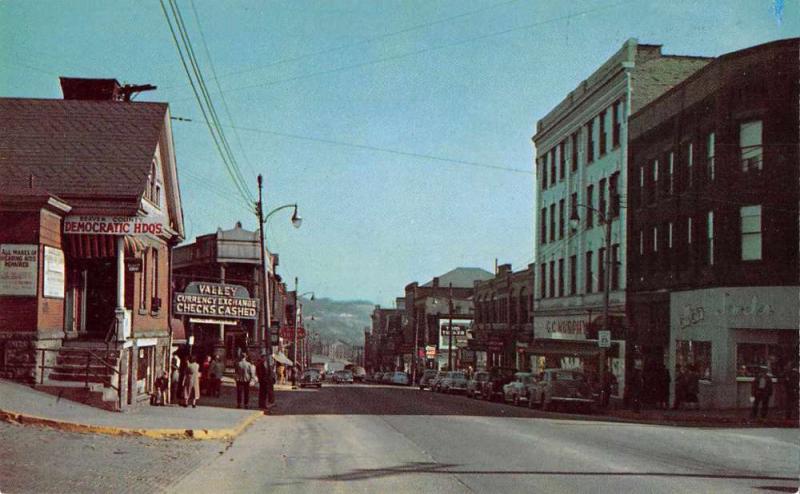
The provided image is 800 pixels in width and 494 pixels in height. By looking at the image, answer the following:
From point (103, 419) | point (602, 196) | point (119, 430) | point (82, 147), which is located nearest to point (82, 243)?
point (82, 147)

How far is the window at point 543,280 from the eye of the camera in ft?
201

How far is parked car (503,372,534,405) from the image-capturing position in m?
39.2

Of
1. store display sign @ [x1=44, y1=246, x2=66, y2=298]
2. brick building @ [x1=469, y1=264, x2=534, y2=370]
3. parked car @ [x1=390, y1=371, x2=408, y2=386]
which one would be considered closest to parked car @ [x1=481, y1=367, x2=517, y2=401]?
brick building @ [x1=469, y1=264, x2=534, y2=370]

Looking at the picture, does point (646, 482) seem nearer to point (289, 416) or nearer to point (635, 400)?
point (289, 416)

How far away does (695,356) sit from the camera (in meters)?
36.0

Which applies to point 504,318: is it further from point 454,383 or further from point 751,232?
point 751,232

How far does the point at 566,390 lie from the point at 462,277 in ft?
309

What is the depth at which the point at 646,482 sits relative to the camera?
13086mm

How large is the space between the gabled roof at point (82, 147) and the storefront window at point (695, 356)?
841 inches

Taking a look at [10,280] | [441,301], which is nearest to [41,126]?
[10,280]

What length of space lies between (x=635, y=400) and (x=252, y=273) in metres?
37.9

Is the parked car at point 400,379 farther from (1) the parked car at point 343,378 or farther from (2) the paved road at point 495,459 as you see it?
(2) the paved road at point 495,459

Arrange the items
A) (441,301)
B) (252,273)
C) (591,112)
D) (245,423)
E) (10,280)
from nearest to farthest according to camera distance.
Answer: (10,280), (245,423), (591,112), (252,273), (441,301)

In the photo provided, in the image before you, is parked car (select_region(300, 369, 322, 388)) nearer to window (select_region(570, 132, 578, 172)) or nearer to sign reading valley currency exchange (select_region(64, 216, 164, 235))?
window (select_region(570, 132, 578, 172))
